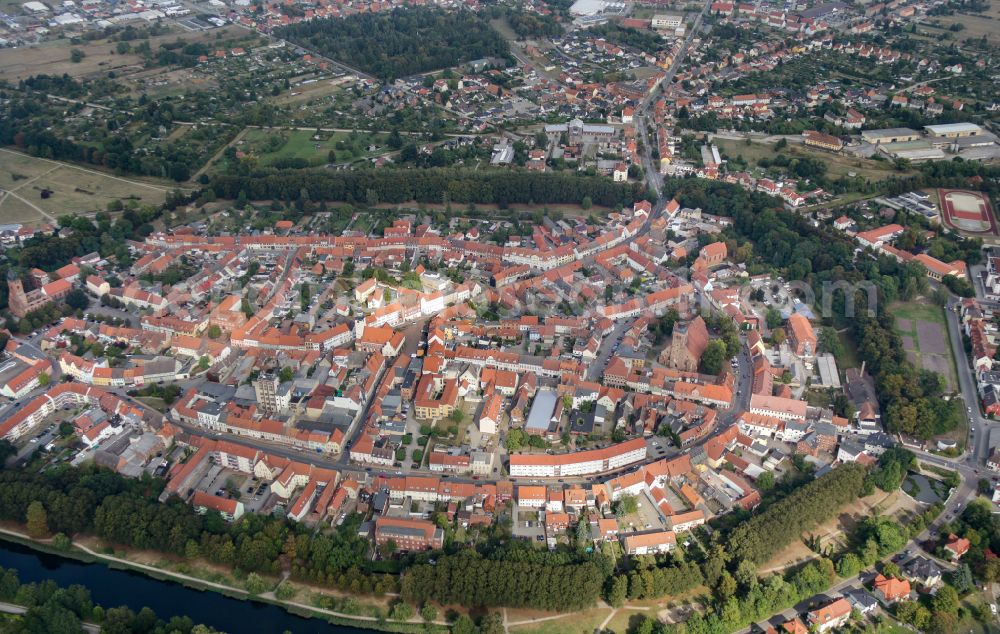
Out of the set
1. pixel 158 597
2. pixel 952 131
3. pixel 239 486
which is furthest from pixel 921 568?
pixel 952 131

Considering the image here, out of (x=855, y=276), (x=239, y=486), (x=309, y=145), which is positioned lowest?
(x=309, y=145)

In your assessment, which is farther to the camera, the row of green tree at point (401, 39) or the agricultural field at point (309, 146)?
the row of green tree at point (401, 39)

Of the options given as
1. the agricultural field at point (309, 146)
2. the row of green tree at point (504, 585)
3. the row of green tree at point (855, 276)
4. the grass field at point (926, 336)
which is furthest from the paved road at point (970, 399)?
the agricultural field at point (309, 146)

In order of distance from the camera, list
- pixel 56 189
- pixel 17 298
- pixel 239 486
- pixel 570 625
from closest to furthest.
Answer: pixel 570 625 → pixel 239 486 → pixel 17 298 → pixel 56 189

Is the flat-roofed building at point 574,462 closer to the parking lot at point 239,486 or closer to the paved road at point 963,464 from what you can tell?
the paved road at point 963,464

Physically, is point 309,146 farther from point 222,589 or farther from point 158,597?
point 222,589

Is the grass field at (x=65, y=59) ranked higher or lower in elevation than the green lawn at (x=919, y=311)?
lower

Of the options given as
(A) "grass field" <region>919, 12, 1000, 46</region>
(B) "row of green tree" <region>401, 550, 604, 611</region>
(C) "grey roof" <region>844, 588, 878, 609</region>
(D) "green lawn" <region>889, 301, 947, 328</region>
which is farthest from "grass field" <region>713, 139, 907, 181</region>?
(B) "row of green tree" <region>401, 550, 604, 611</region>
